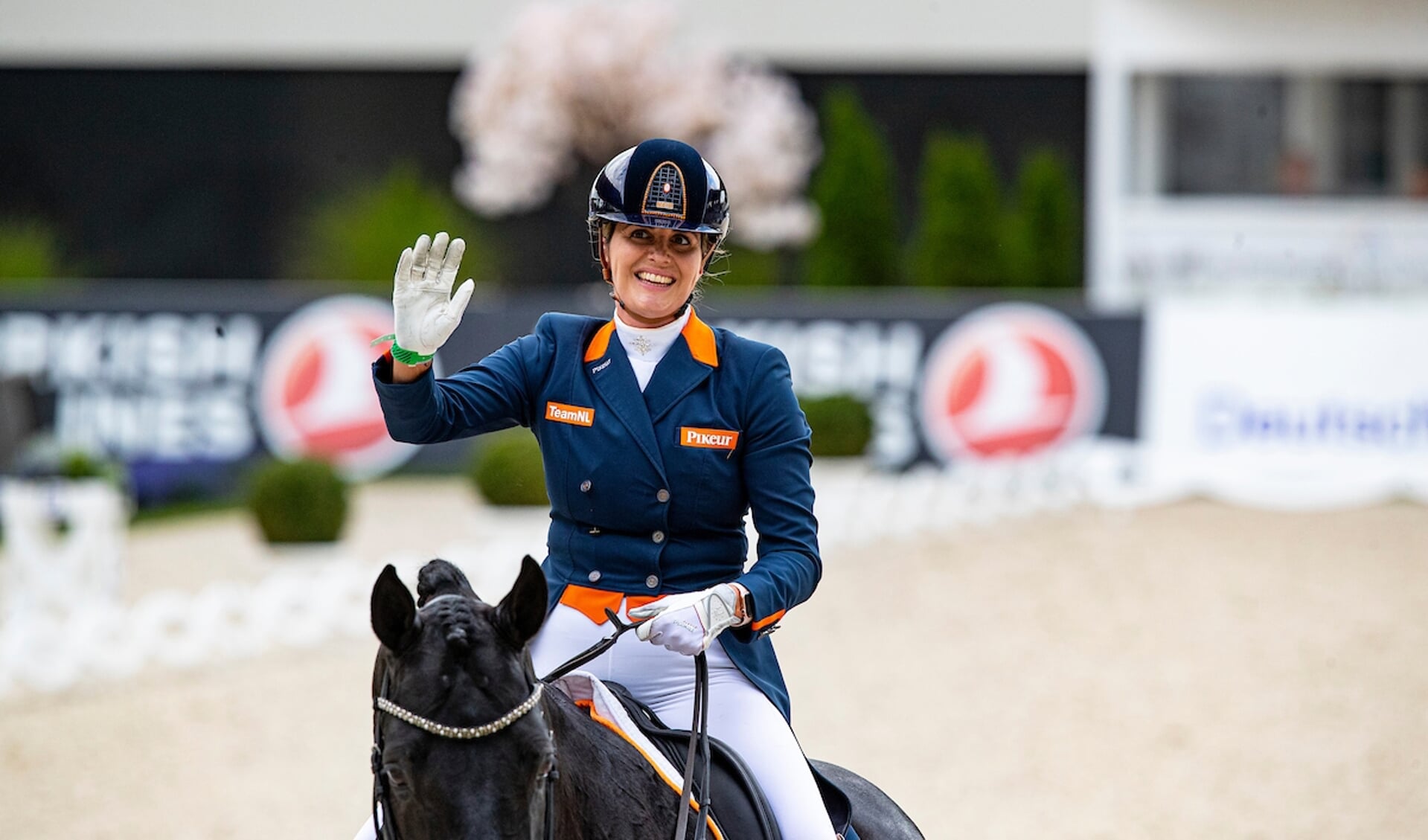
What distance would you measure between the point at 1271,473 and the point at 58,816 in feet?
30.8

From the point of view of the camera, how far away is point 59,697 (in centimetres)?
815

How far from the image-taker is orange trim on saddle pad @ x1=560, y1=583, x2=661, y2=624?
8.53 feet

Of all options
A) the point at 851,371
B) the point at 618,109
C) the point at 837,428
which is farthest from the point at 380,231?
Answer: the point at 837,428

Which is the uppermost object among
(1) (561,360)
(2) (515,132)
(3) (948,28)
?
(3) (948,28)

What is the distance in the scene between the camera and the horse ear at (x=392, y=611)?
205 centimetres

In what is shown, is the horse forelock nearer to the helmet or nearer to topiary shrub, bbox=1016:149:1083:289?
the helmet

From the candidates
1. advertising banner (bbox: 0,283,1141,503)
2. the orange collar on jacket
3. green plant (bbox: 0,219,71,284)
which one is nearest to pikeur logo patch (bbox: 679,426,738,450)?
the orange collar on jacket

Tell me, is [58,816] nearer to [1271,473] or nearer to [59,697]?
[59,697]

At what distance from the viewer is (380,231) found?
1644cm

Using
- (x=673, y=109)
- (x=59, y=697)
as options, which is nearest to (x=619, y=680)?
(x=59, y=697)

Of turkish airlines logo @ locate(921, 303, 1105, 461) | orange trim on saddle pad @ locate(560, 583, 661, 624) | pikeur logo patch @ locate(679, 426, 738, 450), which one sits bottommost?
turkish airlines logo @ locate(921, 303, 1105, 461)

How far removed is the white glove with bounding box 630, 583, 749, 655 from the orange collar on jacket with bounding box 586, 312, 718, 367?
17.6 inches

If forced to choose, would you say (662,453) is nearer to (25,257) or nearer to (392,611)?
(392,611)

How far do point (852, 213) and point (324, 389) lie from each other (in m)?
6.28
